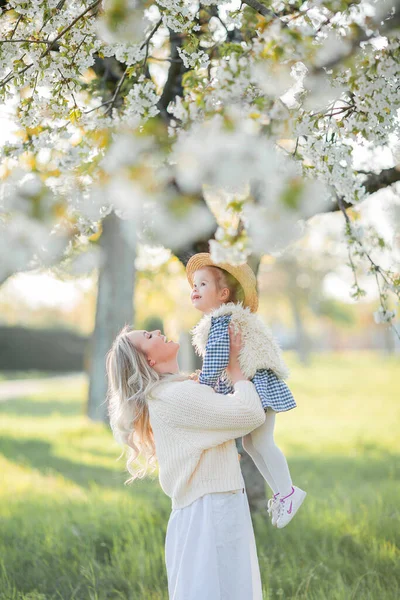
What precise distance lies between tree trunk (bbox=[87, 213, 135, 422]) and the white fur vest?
7528mm

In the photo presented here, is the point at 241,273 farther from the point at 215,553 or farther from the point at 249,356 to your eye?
the point at 215,553

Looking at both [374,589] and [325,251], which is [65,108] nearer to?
[374,589]

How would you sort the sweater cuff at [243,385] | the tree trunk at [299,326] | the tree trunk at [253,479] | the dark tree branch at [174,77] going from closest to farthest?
the sweater cuff at [243,385], the dark tree branch at [174,77], the tree trunk at [253,479], the tree trunk at [299,326]

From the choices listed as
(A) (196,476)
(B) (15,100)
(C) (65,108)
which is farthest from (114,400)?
(B) (15,100)

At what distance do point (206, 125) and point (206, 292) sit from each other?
3.51 feet

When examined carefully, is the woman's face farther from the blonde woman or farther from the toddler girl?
the toddler girl

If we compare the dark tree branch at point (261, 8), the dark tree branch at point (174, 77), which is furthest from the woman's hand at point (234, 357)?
the dark tree branch at point (174, 77)

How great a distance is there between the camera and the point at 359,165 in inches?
157

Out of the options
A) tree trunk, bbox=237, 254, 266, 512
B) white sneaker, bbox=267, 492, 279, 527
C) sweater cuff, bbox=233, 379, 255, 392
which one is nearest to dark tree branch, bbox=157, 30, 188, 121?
tree trunk, bbox=237, 254, 266, 512

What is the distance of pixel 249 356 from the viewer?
2855mm

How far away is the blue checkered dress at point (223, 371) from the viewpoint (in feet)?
9.13

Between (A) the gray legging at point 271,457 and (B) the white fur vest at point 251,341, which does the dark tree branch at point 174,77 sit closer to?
(B) the white fur vest at point 251,341

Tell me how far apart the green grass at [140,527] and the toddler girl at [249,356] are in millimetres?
873

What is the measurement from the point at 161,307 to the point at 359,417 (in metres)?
5.10
